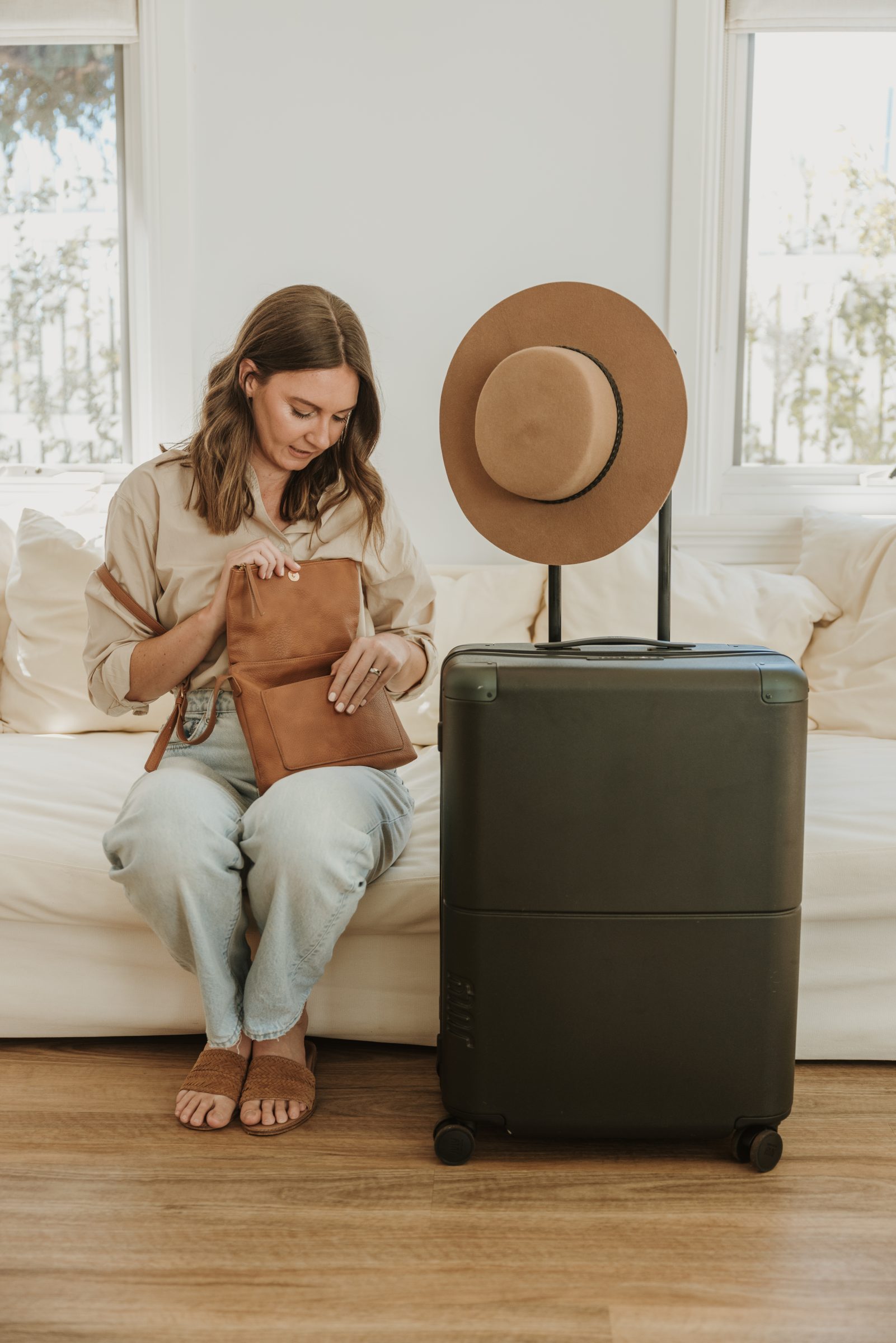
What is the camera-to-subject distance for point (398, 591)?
1.59 metres

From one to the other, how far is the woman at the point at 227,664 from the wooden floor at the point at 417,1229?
11 cm

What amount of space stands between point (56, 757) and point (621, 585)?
3.69ft

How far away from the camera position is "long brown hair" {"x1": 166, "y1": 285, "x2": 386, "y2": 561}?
145 centimetres

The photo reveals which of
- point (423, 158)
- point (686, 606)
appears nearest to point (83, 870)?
point (686, 606)

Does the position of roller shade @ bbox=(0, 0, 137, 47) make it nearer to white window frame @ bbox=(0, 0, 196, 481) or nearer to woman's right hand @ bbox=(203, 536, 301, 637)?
white window frame @ bbox=(0, 0, 196, 481)

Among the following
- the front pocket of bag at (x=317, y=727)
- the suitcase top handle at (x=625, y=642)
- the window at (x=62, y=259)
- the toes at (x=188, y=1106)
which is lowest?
the toes at (x=188, y=1106)

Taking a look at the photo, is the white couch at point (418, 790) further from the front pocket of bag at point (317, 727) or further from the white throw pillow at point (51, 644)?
the front pocket of bag at point (317, 727)

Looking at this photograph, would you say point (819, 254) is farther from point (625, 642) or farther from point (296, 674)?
point (296, 674)

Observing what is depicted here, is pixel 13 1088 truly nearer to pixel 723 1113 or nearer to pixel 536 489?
pixel 723 1113

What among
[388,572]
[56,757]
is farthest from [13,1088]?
[388,572]

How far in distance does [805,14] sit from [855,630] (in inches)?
55.0

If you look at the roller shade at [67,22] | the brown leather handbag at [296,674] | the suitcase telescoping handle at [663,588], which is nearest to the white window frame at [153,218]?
the roller shade at [67,22]

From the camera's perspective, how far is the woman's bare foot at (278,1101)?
4.25 ft

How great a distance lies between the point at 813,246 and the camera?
2486mm
